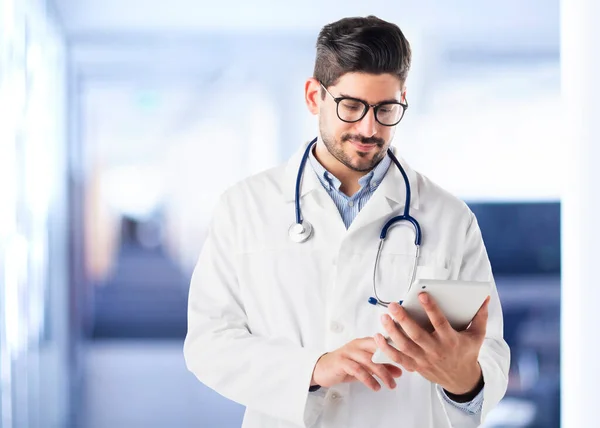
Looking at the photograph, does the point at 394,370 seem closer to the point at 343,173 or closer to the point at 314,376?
the point at 314,376

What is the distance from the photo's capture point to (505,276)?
12.5 ft

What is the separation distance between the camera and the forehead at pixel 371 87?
145 centimetres

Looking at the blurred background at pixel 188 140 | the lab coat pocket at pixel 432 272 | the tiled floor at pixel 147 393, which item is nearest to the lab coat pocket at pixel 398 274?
the lab coat pocket at pixel 432 272

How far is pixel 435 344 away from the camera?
122cm

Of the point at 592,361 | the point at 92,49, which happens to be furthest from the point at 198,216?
the point at 592,361

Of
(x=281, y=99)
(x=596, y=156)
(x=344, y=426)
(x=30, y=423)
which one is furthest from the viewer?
(x=281, y=99)

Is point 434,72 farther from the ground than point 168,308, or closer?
farther from the ground

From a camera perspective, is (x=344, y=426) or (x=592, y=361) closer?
(x=344, y=426)

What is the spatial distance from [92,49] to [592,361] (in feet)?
8.70

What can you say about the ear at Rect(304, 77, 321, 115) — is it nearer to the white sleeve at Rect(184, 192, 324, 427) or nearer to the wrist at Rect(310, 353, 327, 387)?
the white sleeve at Rect(184, 192, 324, 427)

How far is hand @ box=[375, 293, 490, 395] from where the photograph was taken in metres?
1.19

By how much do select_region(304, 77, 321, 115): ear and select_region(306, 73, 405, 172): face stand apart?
0.04 metres

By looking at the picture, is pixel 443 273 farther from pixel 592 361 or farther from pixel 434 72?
pixel 434 72

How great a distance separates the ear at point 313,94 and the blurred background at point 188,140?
2.06 metres
